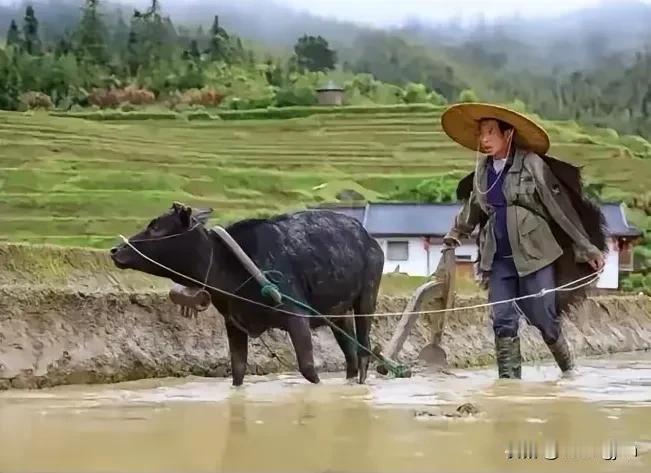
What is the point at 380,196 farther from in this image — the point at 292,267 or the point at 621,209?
the point at 292,267

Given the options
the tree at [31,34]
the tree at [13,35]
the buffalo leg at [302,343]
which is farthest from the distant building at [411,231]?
the buffalo leg at [302,343]

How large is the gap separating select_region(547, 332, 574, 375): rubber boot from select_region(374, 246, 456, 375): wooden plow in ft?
2.12

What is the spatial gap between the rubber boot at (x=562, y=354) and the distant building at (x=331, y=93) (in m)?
7.05

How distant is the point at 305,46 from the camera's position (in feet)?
41.7

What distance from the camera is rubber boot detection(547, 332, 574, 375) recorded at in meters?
6.95

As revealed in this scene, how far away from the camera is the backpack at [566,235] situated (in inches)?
268

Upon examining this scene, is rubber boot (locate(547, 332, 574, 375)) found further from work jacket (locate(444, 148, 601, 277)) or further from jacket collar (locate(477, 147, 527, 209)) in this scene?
jacket collar (locate(477, 147, 527, 209))

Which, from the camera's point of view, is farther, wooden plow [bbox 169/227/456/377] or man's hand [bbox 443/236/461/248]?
wooden plow [bbox 169/227/456/377]

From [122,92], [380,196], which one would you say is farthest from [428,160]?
[122,92]

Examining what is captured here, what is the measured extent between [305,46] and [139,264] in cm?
692

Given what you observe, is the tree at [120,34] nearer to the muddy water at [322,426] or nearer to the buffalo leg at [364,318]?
the buffalo leg at [364,318]

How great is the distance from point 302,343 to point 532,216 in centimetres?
145

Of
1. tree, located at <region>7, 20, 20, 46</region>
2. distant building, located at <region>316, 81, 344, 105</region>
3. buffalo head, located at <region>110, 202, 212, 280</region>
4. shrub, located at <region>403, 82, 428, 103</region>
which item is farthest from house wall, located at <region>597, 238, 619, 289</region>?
buffalo head, located at <region>110, 202, 212, 280</region>

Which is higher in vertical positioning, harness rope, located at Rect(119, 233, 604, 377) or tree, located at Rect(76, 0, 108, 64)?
tree, located at Rect(76, 0, 108, 64)
